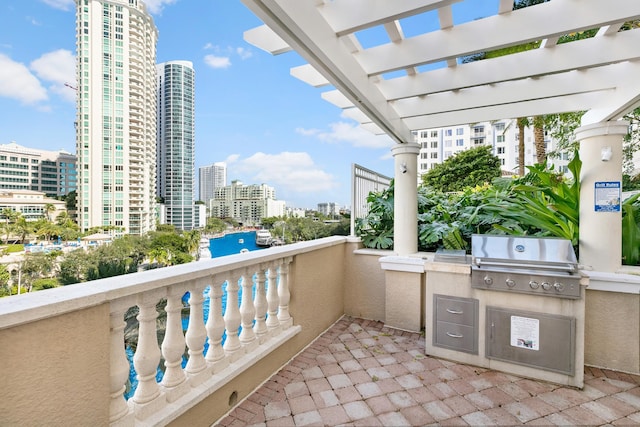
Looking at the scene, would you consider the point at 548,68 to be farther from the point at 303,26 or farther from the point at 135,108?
the point at 135,108

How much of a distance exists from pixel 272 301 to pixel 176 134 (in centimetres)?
732

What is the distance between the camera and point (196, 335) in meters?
1.93

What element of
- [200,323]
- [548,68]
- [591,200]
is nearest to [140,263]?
[200,323]

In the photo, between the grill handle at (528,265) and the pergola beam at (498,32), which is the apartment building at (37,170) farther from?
the grill handle at (528,265)

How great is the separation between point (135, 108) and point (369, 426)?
632 cm

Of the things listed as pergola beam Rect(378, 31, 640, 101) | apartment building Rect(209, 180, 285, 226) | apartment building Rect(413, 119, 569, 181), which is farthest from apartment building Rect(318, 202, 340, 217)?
apartment building Rect(413, 119, 569, 181)

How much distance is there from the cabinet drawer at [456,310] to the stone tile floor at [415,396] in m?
0.43

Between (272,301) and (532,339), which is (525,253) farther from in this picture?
(272,301)

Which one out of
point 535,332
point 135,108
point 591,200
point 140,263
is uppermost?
point 135,108

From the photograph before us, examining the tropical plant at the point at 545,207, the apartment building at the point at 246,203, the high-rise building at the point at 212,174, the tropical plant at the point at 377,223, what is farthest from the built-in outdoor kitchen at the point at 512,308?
the high-rise building at the point at 212,174

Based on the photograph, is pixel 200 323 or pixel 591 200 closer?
pixel 200 323

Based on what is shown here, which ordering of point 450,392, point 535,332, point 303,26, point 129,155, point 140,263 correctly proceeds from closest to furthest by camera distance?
1. point 303,26
2. point 140,263
3. point 450,392
4. point 535,332
5. point 129,155

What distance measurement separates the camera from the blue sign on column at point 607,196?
9.73ft

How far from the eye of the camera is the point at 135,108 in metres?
5.59
